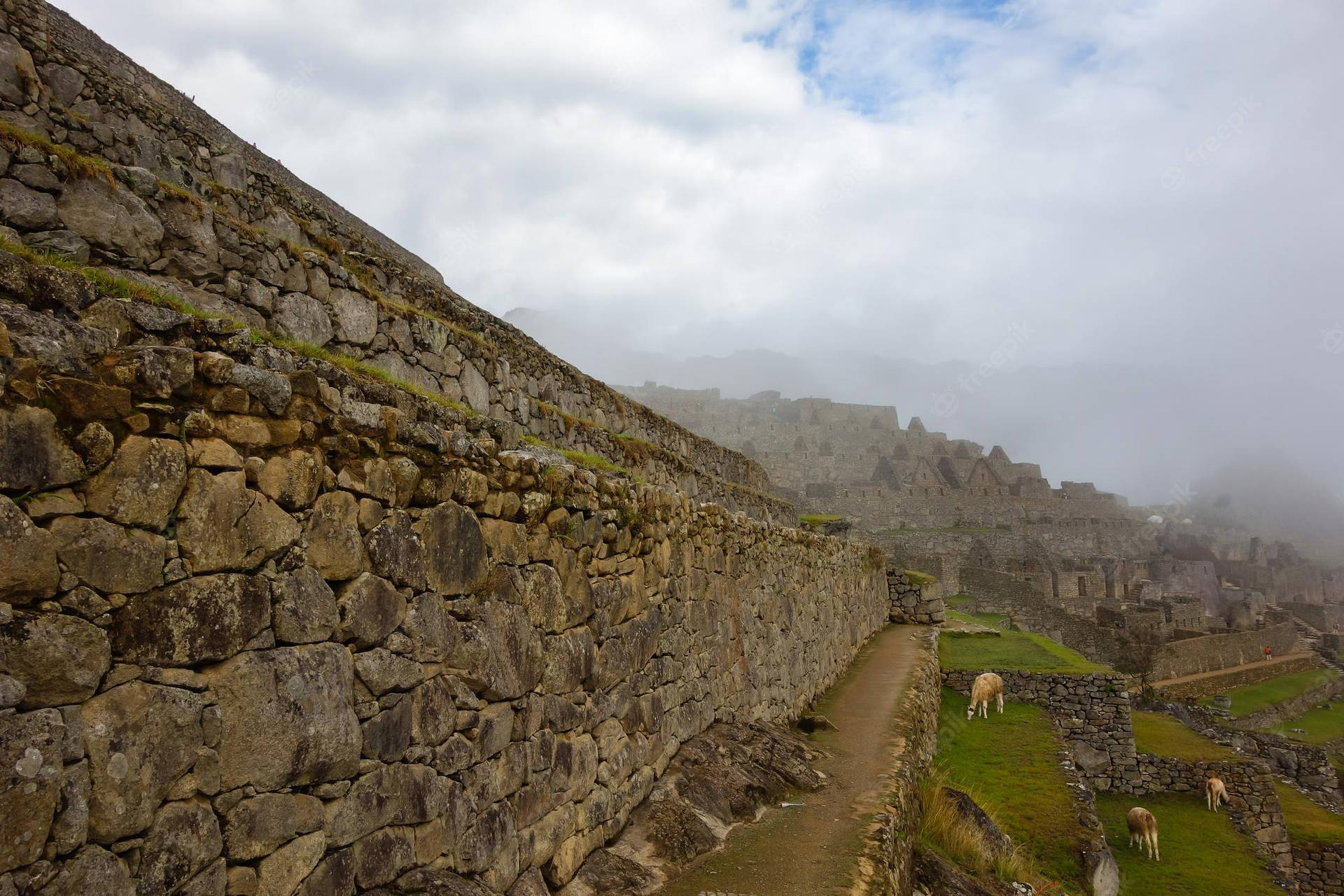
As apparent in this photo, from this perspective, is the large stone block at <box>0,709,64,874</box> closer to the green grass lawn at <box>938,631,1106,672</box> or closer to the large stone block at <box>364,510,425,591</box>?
the large stone block at <box>364,510,425,591</box>

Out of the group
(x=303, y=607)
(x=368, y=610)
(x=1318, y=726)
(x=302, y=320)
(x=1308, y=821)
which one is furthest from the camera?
(x=1318, y=726)

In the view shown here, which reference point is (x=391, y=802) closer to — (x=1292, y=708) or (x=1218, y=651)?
(x=1292, y=708)

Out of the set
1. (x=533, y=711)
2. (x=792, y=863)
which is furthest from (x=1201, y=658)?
(x=533, y=711)

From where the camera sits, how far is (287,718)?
8.27ft

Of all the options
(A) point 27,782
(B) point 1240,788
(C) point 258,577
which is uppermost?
(C) point 258,577

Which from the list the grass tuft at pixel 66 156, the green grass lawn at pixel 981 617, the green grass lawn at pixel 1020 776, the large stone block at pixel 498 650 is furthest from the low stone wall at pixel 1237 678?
the grass tuft at pixel 66 156

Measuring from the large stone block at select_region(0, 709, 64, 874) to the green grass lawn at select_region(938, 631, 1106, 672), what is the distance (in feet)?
60.3

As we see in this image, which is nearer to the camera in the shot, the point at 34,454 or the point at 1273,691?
the point at 34,454

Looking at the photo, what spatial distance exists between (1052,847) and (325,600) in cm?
1084

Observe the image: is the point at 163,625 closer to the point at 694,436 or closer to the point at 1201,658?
the point at 694,436

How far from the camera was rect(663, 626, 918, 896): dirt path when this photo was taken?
4.85 meters

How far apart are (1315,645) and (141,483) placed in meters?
49.2

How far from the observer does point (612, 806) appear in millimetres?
4816

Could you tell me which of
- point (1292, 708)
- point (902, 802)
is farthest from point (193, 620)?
point (1292, 708)
